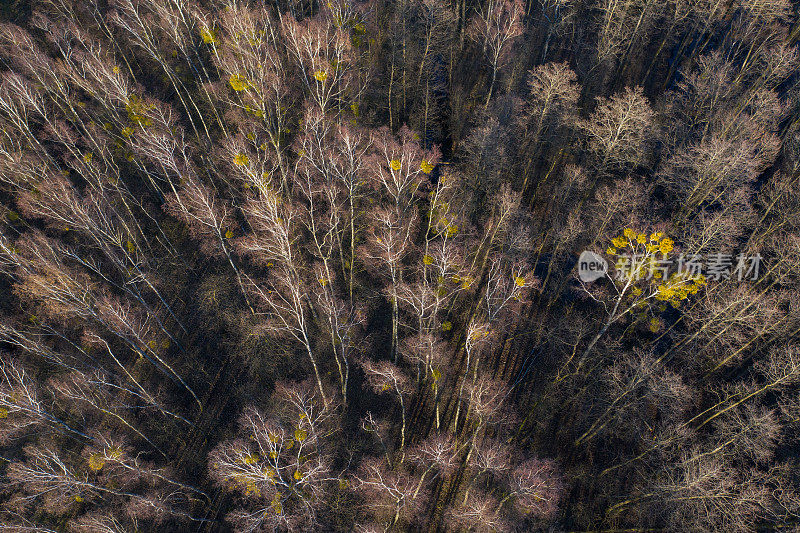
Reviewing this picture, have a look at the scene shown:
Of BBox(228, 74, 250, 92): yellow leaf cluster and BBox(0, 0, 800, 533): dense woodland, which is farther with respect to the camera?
→ BBox(228, 74, 250, 92): yellow leaf cluster

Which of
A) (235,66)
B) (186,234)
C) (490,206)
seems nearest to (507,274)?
(490,206)

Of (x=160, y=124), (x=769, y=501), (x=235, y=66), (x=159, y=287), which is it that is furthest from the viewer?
(x=159, y=287)

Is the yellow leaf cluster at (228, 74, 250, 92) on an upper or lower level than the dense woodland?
upper

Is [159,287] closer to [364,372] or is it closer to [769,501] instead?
[364,372]

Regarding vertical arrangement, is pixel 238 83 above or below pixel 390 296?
above

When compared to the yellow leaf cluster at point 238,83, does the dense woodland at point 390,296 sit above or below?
below

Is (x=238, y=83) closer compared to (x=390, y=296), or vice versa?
(x=238, y=83)

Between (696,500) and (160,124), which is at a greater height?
(160,124)

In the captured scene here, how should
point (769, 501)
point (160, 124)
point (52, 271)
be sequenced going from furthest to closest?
point (160, 124) → point (52, 271) → point (769, 501)
